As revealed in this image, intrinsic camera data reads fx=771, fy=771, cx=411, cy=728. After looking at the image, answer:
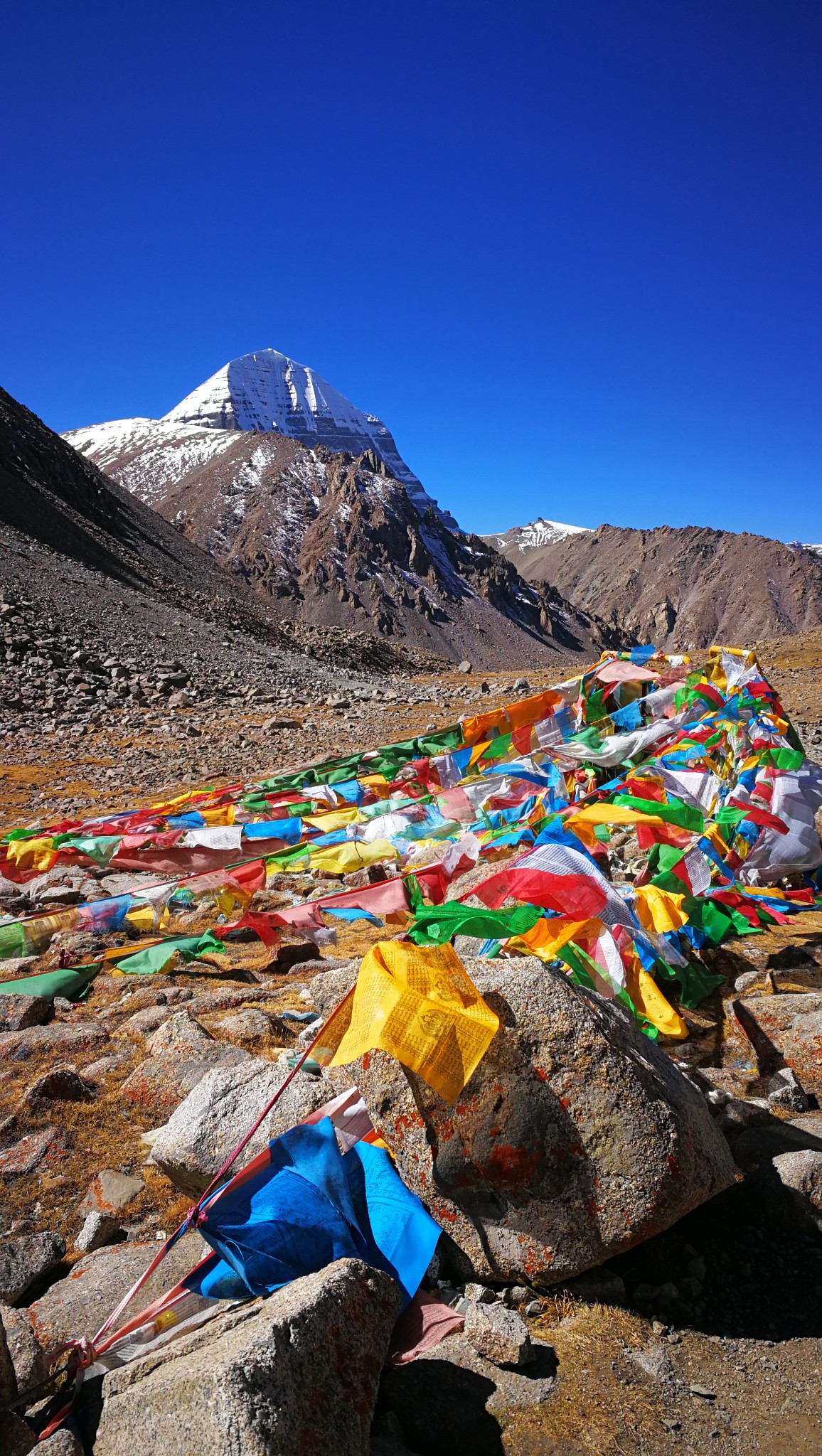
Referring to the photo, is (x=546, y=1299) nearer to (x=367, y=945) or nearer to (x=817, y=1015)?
(x=817, y=1015)

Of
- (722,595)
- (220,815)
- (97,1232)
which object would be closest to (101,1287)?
(97,1232)

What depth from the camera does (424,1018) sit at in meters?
2.98

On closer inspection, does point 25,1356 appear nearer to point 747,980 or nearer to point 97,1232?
point 97,1232

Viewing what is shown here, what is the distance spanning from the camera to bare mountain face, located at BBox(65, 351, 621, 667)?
92625 mm

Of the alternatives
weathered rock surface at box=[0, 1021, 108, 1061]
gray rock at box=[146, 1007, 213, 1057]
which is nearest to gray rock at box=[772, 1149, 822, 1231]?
gray rock at box=[146, 1007, 213, 1057]

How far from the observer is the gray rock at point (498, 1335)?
2510 mm

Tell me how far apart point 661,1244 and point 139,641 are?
87.9 ft

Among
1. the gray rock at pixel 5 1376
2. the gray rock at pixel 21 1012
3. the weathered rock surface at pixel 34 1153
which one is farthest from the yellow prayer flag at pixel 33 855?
the gray rock at pixel 5 1376

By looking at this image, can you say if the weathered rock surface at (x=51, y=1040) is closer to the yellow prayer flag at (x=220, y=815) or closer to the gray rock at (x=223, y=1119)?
the gray rock at (x=223, y=1119)

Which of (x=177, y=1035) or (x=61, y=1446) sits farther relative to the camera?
(x=177, y=1035)

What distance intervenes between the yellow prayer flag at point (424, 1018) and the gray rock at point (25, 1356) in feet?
4.22

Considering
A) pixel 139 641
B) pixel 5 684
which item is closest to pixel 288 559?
pixel 139 641

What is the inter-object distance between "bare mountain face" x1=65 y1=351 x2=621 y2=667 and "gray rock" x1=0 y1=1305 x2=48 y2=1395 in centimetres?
8085

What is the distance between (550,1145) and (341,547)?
9906 centimetres
